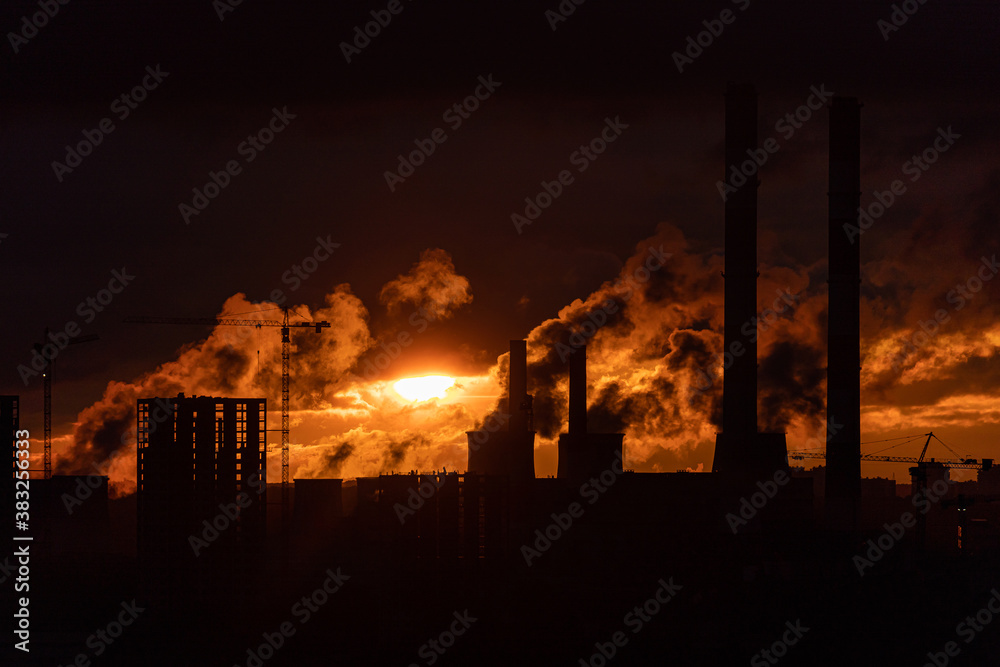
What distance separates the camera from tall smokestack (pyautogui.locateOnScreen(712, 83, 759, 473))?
58500 mm

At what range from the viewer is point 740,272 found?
192 ft

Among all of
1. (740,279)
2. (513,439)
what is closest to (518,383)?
(513,439)

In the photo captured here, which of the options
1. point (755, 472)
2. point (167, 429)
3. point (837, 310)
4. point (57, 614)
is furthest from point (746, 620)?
point (57, 614)

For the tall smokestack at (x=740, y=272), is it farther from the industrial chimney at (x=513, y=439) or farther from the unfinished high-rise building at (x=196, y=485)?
the unfinished high-rise building at (x=196, y=485)

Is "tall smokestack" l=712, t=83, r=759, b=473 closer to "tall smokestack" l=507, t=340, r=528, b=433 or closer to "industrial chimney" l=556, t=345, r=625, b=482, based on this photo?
"industrial chimney" l=556, t=345, r=625, b=482

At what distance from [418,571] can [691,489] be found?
24682mm

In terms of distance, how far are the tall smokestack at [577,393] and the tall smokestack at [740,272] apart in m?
17.4

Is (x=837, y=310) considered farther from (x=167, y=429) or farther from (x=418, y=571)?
(x=167, y=429)

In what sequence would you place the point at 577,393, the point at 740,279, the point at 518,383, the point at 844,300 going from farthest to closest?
the point at 518,383 < the point at 577,393 < the point at 844,300 < the point at 740,279

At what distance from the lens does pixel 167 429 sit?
8300 cm

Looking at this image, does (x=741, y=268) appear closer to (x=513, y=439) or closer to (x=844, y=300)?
(x=844, y=300)

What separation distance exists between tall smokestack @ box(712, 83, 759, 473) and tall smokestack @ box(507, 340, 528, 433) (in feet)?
76.6

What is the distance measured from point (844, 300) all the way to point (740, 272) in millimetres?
6670

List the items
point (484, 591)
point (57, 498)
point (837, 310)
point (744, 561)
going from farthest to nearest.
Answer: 1. point (57, 498)
2. point (484, 591)
3. point (744, 561)
4. point (837, 310)
